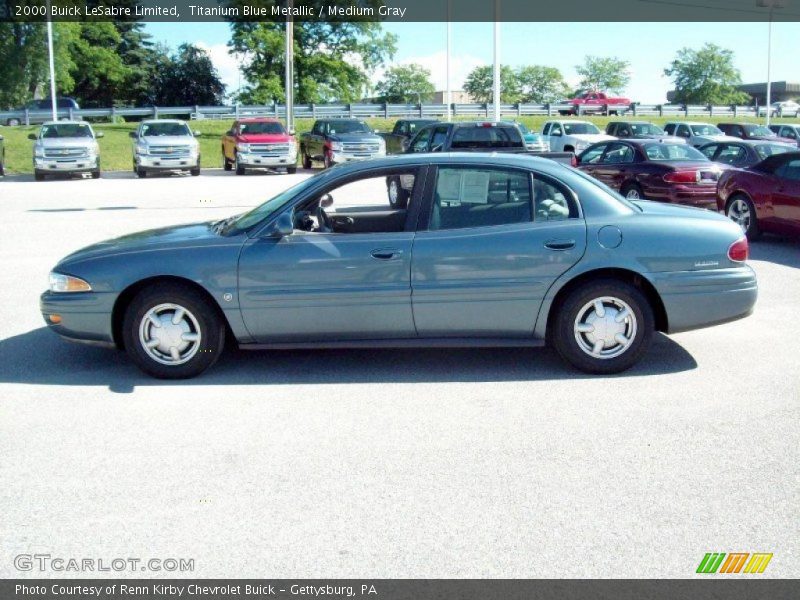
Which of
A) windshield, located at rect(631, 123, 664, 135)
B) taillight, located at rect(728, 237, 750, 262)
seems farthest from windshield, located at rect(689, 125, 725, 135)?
taillight, located at rect(728, 237, 750, 262)

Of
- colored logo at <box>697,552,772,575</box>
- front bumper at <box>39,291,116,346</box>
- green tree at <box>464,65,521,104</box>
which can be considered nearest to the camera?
colored logo at <box>697,552,772,575</box>

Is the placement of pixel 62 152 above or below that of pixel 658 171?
above

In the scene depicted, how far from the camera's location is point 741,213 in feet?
43.9

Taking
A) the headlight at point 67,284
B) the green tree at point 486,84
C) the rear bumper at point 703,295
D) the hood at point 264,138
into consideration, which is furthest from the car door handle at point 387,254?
the green tree at point 486,84

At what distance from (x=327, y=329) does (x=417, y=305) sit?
2.12 feet

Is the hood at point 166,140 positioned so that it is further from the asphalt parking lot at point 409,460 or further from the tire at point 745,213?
the asphalt parking lot at point 409,460

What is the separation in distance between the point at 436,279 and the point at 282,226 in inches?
43.6

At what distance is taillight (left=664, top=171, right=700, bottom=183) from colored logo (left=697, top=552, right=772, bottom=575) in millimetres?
12274

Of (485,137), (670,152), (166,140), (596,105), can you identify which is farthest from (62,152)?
(596,105)

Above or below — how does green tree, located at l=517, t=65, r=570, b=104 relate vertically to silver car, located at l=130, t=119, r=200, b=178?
above

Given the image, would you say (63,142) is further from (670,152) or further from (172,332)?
(172,332)

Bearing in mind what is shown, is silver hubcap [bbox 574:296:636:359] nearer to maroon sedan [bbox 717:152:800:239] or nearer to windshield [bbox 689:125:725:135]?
maroon sedan [bbox 717:152:800:239]

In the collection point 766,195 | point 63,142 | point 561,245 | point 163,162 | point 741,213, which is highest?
point 63,142

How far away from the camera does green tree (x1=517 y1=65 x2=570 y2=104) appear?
4245 inches
